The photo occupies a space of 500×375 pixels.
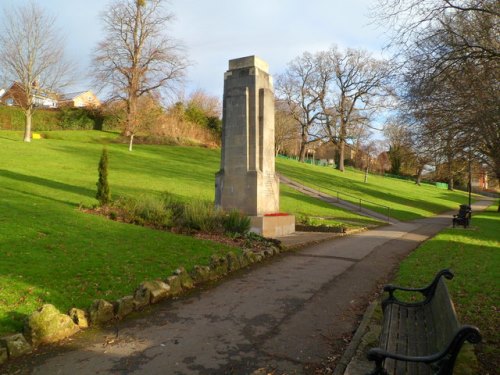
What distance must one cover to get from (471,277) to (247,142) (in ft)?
29.1

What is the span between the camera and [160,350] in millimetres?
4828

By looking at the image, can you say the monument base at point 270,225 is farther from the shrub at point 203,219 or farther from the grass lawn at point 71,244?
the grass lawn at point 71,244

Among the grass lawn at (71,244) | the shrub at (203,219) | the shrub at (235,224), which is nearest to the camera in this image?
the grass lawn at (71,244)

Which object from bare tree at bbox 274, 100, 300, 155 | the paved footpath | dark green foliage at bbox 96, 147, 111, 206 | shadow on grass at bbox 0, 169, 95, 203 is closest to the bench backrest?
the paved footpath

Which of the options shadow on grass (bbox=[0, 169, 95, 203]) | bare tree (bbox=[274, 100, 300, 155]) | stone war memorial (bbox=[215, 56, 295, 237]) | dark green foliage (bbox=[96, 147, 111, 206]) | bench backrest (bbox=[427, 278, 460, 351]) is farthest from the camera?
bare tree (bbox=[274, 100, 300, 155])

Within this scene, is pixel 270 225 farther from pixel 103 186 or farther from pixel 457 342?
pixel 457 342

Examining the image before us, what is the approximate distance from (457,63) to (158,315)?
673cm

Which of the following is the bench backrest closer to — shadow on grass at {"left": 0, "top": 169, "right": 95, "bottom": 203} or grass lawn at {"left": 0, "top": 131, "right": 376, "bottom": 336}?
grass lawn at {"left": 0, "top": 131, "right": 376, "bottom": 336}

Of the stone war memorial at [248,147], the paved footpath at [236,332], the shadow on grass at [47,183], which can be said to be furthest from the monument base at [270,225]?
the shadow on grass at [47,183]

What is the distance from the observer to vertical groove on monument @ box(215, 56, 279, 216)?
1491cm

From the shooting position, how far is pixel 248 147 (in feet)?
49.2

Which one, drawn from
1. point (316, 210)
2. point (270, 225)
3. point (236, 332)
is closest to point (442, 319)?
point (236, 332)

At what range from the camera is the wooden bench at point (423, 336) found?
3.00 metres

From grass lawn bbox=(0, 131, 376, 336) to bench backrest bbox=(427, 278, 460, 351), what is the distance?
470 centimetres
